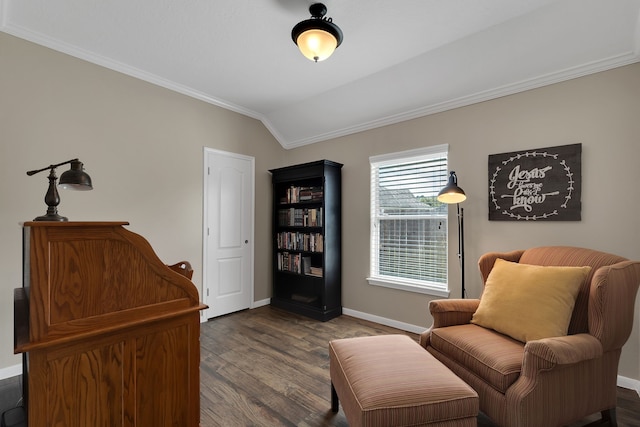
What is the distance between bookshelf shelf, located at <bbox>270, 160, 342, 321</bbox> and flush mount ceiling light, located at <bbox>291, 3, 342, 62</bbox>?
1.66m

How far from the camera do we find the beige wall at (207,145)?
7.63 ft

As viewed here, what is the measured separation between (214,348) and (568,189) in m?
3.47

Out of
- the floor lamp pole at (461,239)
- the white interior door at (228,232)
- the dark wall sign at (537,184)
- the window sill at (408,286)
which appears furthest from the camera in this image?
the white interior door at (228,232)

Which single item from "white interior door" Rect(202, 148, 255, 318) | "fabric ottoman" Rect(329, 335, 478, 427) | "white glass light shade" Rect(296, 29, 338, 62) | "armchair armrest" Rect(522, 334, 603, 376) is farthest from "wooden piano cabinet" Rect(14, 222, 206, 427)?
"white interior door" Rect(202, 148, 255, 318)

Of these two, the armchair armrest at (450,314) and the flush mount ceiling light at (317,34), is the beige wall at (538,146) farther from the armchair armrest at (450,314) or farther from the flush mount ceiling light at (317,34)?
the flush mount ceiling light at (317,34)

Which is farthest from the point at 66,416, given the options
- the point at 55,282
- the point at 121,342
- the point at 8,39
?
the point at 8,39

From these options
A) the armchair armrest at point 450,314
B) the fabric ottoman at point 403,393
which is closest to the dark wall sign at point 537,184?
the armchair armrest at point 450,314

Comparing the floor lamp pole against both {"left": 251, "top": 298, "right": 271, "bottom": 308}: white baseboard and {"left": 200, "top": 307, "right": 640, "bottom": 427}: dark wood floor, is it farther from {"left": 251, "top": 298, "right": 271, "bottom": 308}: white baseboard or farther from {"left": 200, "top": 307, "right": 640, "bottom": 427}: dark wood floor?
{"left": 251, "top": 298, "right": 271, "bottom": 308}: white baseboard

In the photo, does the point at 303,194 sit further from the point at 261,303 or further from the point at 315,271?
the point at 261,303

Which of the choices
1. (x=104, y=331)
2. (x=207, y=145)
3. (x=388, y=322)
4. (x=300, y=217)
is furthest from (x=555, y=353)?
(x=207, y=145)

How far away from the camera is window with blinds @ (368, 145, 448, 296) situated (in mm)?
3219

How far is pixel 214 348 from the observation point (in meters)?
2.91

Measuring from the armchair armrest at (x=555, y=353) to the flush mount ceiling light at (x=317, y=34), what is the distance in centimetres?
A: 225

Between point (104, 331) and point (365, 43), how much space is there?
2.73m
